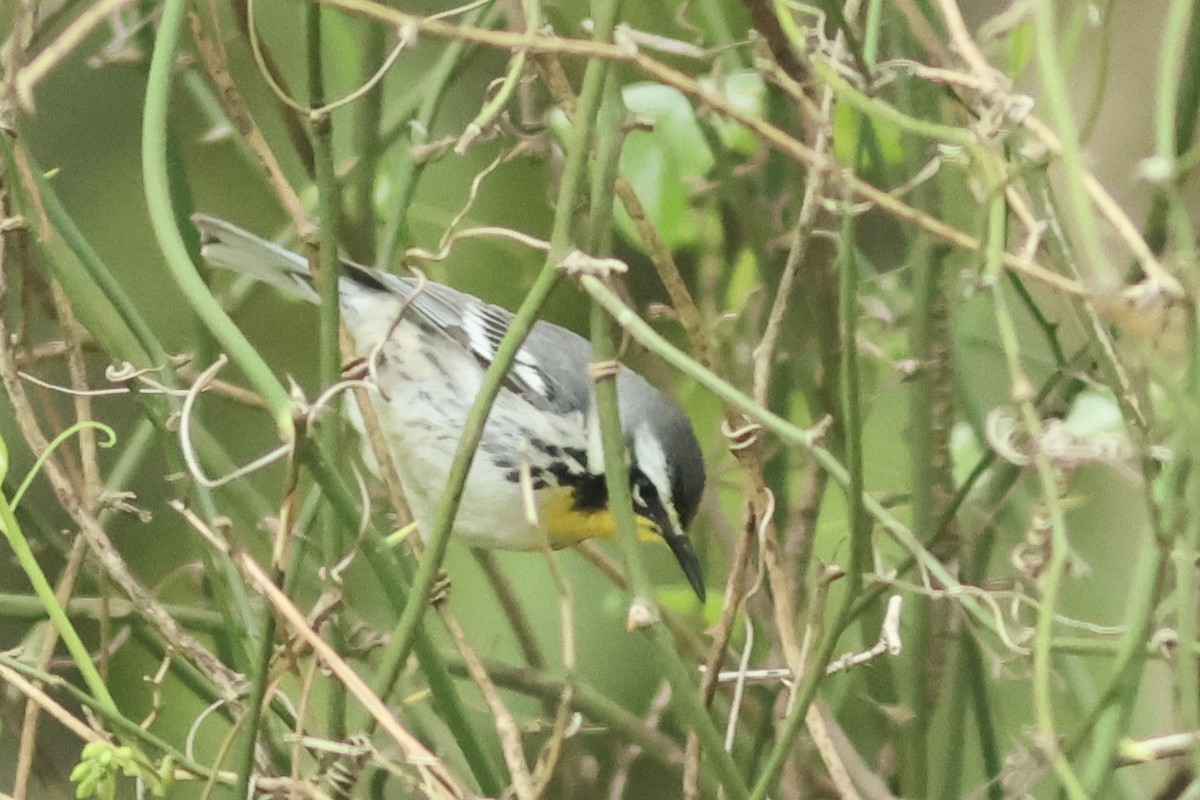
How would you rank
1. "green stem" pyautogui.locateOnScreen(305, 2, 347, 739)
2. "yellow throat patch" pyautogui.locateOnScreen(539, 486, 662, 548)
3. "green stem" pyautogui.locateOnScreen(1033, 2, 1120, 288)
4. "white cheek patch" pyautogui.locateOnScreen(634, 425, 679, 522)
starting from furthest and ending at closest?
"yellow throat patch" pyautogui.locateOnScreen(539, 486, 662, 548) < "white cheek patch" pyautogui.locateOnScreen(634, 425, 679, 522) < "green stem" pyautogui.locateOnScreen(305, 2, 347, 739) < "green stem" pyautogui.locateOnScreen(1033, 2, 1120, 288)

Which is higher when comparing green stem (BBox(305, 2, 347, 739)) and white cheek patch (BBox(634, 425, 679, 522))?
green stem (BBox(305, 2, 347, 739))

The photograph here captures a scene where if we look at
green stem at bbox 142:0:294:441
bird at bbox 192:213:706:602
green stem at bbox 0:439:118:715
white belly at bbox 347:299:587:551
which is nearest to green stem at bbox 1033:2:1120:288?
green stem at bbox 142:0:294:441

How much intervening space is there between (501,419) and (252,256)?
300 millimetres

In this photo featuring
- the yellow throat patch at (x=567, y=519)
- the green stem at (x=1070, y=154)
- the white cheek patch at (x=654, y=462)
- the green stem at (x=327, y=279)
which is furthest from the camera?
the yellow throat patch at (x=567, y=519)

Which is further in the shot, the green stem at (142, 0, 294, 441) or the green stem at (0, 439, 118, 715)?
the green stem at (0, 439, 118, 715)

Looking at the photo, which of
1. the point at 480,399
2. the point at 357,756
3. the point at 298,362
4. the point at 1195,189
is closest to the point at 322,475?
the point at 480,399

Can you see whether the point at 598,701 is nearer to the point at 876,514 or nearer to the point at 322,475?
the point at 876,514

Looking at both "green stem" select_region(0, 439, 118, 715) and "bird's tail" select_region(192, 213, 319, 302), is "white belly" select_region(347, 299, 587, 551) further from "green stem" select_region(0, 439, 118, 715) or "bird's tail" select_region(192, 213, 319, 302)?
"green stem" select_region(0, 439, 118, 715)

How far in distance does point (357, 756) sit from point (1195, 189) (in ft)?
3.60

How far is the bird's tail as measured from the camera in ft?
4.00

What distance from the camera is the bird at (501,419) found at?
1.16m

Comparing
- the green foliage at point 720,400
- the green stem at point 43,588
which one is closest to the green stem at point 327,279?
the green foliage at point 720,400

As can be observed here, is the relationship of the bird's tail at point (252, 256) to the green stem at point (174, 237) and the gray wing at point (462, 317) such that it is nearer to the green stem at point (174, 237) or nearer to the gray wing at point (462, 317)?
the gray wing at point (462, 317)

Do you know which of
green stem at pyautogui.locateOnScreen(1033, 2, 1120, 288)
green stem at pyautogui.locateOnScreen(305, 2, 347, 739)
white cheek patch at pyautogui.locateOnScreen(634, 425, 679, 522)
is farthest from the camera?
white cheek patch at pyautogui.locateOnScreen(634, 425, 679, 522)
